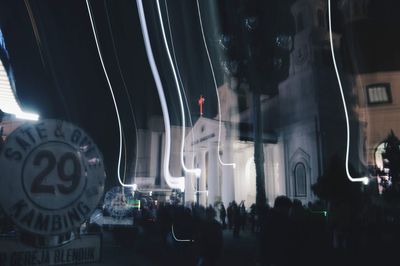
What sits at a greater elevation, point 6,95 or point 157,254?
point 6,95

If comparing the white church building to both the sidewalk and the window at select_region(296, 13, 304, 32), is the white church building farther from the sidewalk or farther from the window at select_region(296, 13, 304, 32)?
the sidewalk

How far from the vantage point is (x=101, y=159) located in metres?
2.95

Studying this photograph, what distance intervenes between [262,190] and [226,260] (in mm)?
8679

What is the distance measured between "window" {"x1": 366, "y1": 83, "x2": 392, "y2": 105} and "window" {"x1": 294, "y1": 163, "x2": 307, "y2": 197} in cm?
1107

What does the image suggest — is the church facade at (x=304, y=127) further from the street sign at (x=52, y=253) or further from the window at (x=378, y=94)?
the street sign at (x=52, y=253)

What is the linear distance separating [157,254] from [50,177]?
13.0 meters


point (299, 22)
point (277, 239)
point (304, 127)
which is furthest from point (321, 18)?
point (277, 239)

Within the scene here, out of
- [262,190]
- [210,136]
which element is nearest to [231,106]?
[210,136]

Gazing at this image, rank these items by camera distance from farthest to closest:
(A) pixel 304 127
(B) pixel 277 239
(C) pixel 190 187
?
(C) pixel 190 187, (A) pixel 304 127, (B) pixel 277 239

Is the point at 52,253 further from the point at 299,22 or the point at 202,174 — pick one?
the point at 202,174

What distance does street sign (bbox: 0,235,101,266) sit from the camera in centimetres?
262

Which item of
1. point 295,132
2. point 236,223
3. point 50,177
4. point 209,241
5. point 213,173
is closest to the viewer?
point 50,177

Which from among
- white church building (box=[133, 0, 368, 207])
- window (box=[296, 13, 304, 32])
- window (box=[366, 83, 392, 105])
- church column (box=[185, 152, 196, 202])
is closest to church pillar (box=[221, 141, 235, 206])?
white church building (box=[133, 0, 368, 207])

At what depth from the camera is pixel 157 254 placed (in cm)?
1468
